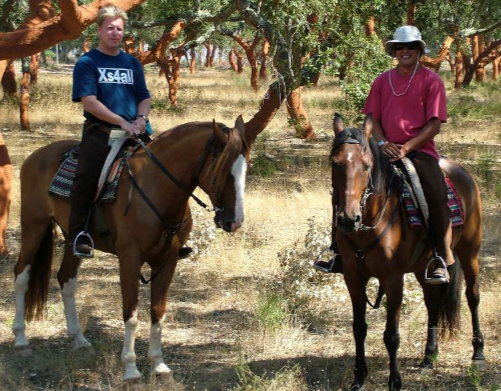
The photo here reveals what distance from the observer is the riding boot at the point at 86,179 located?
5266 millimetres

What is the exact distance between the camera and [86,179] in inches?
207

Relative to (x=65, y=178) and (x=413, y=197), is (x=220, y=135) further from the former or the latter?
(x=65, y=178)

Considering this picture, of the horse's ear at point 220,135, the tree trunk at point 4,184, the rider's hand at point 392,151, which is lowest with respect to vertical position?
A: the tree trunk at point 4,184

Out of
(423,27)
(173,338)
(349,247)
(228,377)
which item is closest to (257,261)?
(173,338)

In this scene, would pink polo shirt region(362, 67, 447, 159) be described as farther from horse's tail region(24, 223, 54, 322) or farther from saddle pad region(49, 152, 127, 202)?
horse's tail region(24, 223, 54, 322)

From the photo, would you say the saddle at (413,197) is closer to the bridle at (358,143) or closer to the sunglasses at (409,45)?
the bridle at (358,143)

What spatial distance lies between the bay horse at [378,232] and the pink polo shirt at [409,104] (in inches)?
13.2

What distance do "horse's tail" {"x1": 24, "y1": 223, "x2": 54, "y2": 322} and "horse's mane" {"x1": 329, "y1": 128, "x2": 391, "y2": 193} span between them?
2880mm

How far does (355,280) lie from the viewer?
503 cm

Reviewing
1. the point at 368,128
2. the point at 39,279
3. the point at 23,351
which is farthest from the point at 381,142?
the point at 23,351

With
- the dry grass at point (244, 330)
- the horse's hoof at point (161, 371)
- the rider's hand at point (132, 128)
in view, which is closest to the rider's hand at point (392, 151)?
the dry grass at point (244, 330)

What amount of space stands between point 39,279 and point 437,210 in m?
3.39

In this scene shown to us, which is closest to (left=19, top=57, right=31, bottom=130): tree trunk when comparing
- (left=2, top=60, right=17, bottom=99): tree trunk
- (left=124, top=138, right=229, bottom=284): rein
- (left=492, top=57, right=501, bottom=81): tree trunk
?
(left=2, top=60, right=17, bottom=99): tree trunk

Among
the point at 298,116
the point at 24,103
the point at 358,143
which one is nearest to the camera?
the point at 358,143
